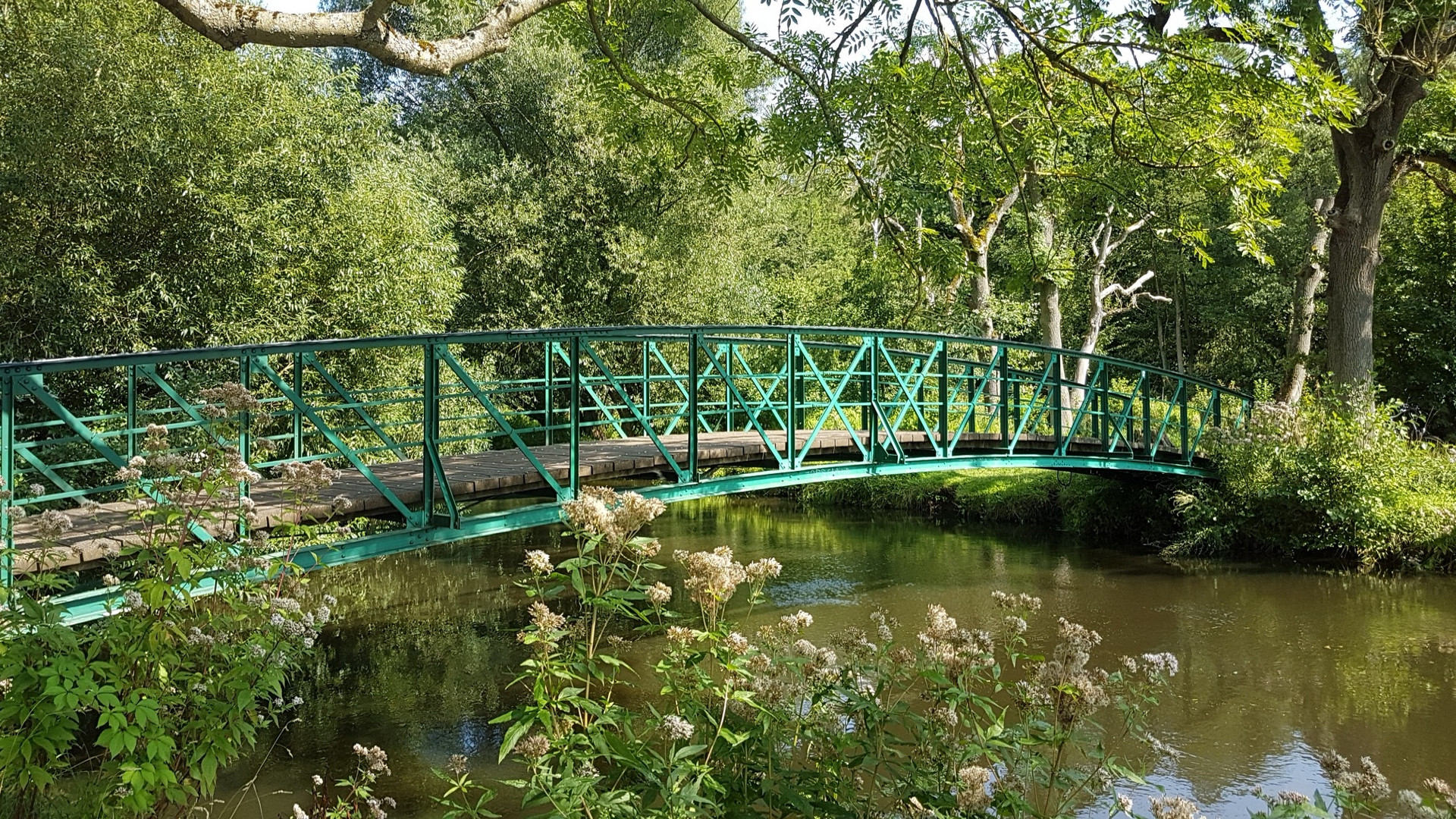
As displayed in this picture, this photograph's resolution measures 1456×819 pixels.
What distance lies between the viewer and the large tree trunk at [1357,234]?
13930 millimetres

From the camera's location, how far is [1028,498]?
16375 millimetres

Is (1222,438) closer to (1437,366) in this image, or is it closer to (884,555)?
(884,555)

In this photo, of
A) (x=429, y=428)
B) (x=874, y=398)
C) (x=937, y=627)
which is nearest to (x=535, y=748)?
(x=937, y=627)

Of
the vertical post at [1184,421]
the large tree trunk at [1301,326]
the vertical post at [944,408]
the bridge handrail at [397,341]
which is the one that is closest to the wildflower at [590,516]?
the bridge handrail at [397,341]

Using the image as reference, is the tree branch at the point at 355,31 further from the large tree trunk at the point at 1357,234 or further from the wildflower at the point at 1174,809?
the large tree trunk at the point at 1357,234

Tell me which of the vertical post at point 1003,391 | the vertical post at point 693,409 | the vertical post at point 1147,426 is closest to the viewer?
the vertical post at point 693,409

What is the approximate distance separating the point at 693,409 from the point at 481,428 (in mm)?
9467

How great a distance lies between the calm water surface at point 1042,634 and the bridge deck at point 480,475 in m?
1.59

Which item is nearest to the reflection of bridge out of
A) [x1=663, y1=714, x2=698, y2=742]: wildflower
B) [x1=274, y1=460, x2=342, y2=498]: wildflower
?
[x1=274, y1=460, x2=342, y2=498]: wildflower

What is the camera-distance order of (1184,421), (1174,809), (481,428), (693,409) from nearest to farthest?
(1174,809), (693,409), (1184,421), (481,428)

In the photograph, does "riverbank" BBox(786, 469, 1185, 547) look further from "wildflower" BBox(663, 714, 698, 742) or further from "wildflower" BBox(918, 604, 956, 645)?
"wildflower" BBox(663, 714, 698, 742)

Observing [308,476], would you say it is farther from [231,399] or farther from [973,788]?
[973,788]

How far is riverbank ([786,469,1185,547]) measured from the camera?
48.9 feet

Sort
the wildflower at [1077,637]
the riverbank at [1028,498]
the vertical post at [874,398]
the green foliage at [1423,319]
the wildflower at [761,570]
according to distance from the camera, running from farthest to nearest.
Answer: the green foliage at [1423,319] < the riverbank at [1028,498] < the vertical post at [874,398] < the wildflower at [1077,637] < the wildflower at [761,570]
